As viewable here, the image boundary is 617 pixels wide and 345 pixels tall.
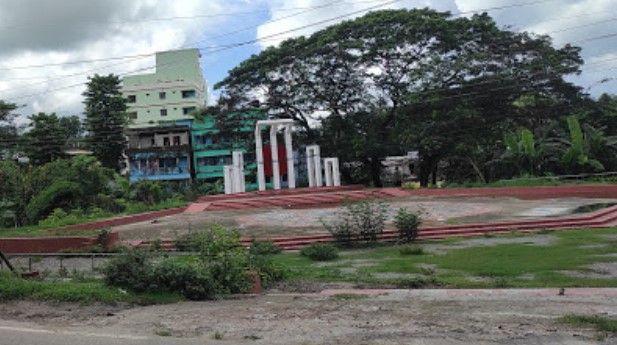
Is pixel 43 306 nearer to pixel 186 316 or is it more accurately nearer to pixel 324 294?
pixel 186 316

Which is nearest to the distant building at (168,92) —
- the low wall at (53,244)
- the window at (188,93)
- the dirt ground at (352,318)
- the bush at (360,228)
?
the window at (188,93)

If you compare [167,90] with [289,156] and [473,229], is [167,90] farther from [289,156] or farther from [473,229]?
[473,229]

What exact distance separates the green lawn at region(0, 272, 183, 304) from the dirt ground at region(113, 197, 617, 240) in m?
10.4

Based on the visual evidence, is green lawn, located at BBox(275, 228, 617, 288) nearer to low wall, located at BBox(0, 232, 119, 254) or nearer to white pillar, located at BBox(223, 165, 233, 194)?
low wall, located at BBox(0, 232, 119, 254)

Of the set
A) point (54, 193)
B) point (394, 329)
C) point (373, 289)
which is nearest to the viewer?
point (394, 329)

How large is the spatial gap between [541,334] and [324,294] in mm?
4773

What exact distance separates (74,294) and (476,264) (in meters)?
8.73

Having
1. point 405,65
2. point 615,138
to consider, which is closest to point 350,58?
point 405,65

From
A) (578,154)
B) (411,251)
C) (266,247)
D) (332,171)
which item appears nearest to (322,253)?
(266,247)

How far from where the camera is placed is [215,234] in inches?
483

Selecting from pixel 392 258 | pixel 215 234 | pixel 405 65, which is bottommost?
pixel 392 258

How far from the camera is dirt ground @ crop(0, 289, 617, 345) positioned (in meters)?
7.47

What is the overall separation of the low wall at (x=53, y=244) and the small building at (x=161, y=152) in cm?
4552

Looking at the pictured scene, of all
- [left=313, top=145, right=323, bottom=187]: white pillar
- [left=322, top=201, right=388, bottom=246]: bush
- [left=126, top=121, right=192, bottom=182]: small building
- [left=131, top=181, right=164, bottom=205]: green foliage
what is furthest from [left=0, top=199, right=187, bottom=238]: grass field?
[left=126, top=121, right=192, bottom=182]: small building
